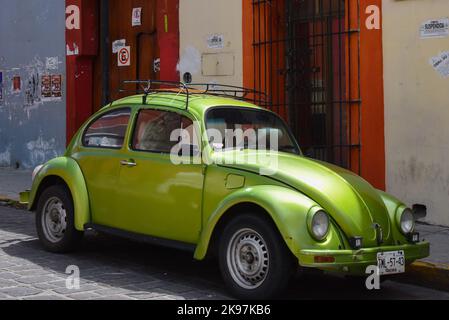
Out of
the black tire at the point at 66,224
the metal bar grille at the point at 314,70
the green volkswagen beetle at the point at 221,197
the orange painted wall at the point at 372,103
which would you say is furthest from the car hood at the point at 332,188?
the metal bar grille at the point at 314,70

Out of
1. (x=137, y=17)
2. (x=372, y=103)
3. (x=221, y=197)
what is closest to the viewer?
(x=221, y=197)

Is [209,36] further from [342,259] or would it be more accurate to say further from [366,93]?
[342,259]

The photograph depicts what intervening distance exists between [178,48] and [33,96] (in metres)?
4.68

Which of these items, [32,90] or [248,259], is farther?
[32,90]

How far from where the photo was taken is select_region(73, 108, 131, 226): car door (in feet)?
22.2

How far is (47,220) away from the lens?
7.38 m

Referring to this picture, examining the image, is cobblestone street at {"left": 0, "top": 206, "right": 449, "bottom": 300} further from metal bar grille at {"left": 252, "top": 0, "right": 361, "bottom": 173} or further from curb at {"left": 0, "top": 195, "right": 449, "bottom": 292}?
metal bar grille at {"left": 252, "top": 0, "right": 361, "bottom": 173}

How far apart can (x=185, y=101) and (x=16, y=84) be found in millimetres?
10258

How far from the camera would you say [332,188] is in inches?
221

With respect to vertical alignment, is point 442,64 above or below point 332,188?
above

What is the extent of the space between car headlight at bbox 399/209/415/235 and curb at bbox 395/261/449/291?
0.75 metres

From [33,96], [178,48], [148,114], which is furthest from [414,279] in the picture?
[33,96]

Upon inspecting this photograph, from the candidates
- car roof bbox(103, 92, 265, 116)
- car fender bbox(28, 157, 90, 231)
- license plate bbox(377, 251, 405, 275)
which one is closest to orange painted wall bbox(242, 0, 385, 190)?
car roof bbox(103, 92, 265, 116)

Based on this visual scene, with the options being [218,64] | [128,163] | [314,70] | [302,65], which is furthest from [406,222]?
[218,64]
